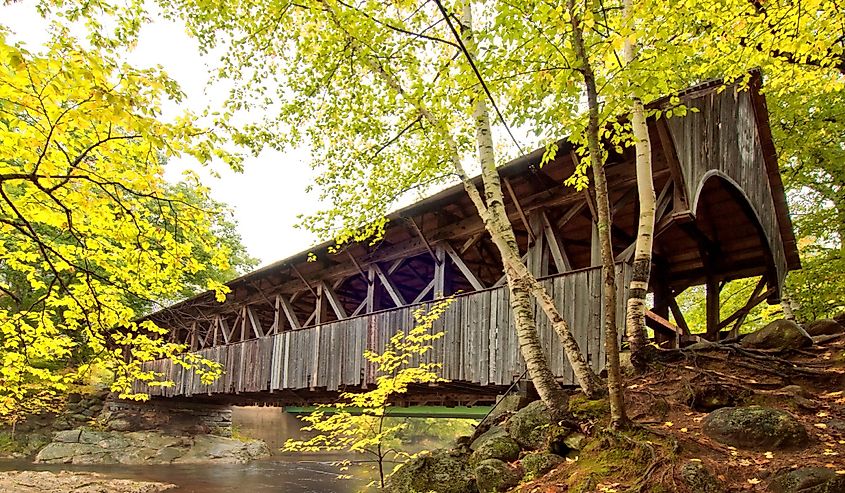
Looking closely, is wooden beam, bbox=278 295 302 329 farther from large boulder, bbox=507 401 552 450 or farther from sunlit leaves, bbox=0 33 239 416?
large boulder, bbox=507 401 552 450

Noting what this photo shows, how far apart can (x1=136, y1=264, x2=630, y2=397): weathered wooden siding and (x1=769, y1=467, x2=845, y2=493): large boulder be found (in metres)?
2.67

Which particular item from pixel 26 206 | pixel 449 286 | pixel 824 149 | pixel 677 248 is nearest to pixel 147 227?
pixel 26 206

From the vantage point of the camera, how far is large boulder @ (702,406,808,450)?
3641 mm

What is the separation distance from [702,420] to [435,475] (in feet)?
7.33

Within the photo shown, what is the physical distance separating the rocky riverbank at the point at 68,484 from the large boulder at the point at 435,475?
8.16m

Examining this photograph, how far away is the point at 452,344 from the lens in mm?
7453

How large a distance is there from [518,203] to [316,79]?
9.80 ft

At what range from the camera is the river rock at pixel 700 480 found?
3098 millimetres

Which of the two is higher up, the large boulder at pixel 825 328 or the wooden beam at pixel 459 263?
the wooden beam at pixel 459 263

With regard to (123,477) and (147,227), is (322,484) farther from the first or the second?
(147,227)

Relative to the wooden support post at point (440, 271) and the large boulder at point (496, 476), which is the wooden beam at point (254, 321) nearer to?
the wooden support post at point (440, 271)

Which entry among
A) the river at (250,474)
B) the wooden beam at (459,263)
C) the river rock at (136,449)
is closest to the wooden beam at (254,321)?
the river at (250,474)

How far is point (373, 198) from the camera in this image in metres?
6.36

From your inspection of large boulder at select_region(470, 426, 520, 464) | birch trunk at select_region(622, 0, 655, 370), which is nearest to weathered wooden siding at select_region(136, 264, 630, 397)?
birch trunk at select_region(622, 0, 655, 370)
